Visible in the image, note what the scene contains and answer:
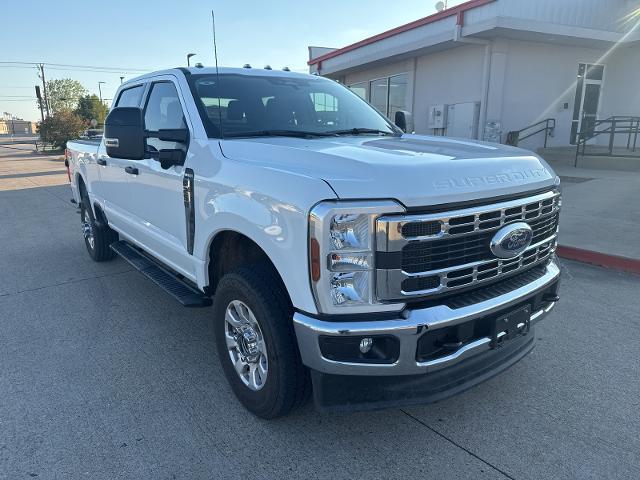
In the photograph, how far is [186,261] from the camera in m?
3.50

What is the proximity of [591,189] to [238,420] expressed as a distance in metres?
9.60

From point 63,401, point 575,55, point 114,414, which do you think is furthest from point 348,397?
point 575,55

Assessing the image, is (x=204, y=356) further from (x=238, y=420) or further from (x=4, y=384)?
(x=4, y=384)

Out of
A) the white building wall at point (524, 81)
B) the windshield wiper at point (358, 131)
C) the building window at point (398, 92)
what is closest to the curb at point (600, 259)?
the windshield wiper at point (358, 131)

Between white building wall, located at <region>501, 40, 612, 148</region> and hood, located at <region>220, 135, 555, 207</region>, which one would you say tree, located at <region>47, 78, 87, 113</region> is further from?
hood, located at <region>220, 135, 555, 207</region>

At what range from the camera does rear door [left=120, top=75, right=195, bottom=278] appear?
3.45m

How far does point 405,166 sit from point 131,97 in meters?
3.43

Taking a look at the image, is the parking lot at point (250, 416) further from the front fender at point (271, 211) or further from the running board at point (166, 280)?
the front fender at point (271, 211)

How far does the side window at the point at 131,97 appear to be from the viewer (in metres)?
4.45

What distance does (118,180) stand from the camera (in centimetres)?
469

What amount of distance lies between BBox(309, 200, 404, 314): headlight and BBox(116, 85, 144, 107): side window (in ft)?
9.92

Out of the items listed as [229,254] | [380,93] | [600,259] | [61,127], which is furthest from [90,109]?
[229,254]

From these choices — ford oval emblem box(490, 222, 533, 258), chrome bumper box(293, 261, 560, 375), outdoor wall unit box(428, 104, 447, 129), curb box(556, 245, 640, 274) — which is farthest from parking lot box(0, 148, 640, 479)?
Result: outdoor wall unit box(428, 104, 447, 129)

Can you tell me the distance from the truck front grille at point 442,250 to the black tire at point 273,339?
1.91ft
